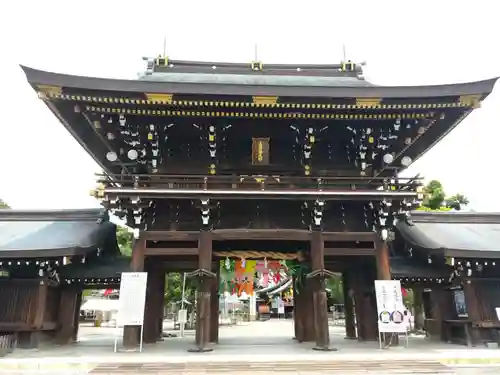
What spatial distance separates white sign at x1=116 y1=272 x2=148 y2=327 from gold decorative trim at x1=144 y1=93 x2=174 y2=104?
16.9 feet

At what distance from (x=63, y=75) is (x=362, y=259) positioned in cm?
1150

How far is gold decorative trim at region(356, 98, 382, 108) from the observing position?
454 inches

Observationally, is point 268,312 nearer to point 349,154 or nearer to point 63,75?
point 349,154

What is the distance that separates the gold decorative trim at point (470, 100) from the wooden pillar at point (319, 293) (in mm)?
5796

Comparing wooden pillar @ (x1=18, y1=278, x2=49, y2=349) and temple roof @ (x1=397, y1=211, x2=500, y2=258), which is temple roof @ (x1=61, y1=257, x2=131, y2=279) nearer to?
wooden pillar @ (x1=18, y1=278, x2=49, y2=349)

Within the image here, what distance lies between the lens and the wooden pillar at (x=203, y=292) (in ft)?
37.9

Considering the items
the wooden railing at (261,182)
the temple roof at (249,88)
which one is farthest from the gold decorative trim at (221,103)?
the wooden railing at (261,182)

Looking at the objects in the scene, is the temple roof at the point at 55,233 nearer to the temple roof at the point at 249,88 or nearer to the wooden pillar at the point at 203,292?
the wooden pillar at the point at 203,292

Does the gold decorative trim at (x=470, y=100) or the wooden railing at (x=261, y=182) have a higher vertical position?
the gold decorative trim at (x=470, y=100)

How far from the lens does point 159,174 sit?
41.9 ft

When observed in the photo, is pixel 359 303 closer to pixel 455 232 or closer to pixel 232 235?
pixel 455 232

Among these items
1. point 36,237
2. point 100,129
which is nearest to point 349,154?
point 100,129

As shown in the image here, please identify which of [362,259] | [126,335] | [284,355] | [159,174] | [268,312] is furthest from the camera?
[268,312]

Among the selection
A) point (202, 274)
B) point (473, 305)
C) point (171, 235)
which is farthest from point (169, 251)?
point (473, 305)
